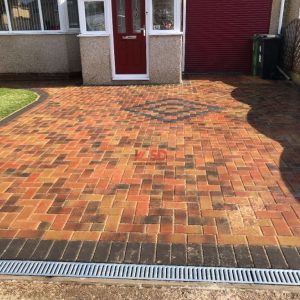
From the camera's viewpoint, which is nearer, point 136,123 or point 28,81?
point 136,123

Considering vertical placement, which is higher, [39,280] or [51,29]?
[51,29]

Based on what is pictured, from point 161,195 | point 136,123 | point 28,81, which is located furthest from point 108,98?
point 161,195

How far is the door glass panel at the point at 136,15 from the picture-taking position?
9008mm

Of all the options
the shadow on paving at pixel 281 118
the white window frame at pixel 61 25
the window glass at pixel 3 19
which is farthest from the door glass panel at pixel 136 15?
the window glass at pixel 3 19

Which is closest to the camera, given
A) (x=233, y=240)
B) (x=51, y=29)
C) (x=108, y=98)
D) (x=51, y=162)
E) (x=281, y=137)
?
(x=233, y=240)

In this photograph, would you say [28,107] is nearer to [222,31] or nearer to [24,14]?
[24,14]

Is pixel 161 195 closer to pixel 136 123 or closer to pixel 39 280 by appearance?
pixel 39 280

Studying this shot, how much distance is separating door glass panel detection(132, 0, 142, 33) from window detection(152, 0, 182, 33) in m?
0.39

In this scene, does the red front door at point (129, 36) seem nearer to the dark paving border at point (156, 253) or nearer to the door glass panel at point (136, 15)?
the door glass panel at point (136, 15)

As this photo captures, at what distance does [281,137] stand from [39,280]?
4.02 m

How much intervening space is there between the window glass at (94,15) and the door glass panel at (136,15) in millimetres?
803

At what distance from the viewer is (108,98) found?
811 cm

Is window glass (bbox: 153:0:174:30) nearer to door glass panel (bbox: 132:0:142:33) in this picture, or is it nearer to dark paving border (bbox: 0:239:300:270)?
door glass panel (bbox: 132:0:142:33)

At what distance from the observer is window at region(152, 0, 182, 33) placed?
880cm
